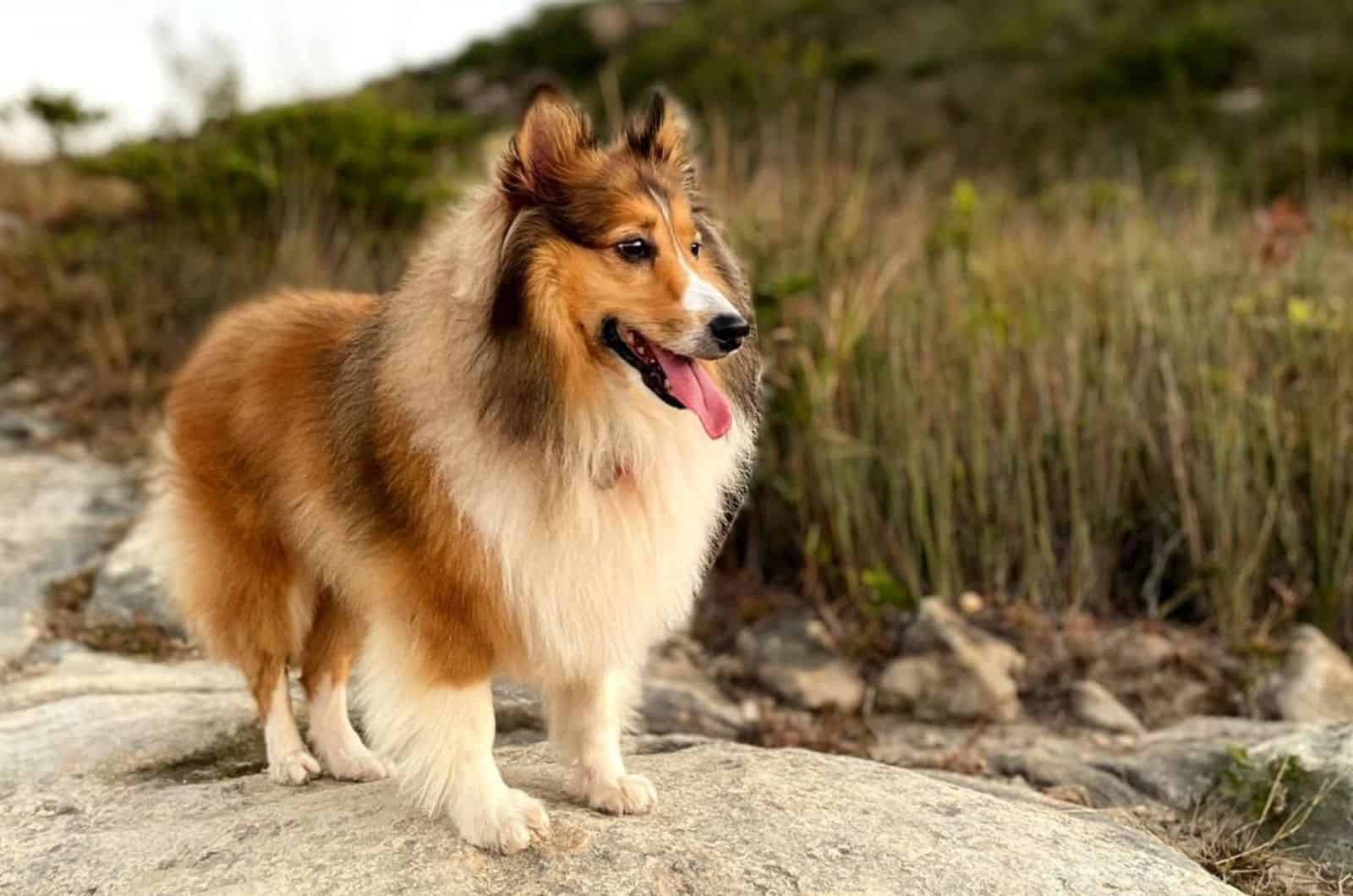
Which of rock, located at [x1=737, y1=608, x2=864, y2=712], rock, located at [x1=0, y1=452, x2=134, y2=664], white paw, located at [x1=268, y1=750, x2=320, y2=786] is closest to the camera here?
white paw, located at [x1=268, y1=750, x2=320, y2=786]

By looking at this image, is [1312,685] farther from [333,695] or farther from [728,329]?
[333,695]

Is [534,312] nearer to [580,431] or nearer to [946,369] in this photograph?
[580,431]

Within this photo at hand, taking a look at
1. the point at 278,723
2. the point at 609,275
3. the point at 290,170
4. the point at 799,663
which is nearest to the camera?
the point at 609,275

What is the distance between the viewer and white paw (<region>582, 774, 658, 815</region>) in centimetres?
363

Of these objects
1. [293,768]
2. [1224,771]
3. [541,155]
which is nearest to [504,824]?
[293,768]

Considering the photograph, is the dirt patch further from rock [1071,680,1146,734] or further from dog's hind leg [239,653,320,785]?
rock [1071,680,1146,734]

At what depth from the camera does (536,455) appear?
3.30 meters

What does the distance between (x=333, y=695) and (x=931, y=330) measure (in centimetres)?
374

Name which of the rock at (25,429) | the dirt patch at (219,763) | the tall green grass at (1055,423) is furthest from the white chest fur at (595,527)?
the rock at (25,429)

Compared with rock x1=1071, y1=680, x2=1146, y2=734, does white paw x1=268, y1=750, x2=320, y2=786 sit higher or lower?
higher

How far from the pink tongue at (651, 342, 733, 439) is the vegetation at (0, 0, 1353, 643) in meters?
2.90

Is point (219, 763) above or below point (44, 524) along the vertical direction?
below

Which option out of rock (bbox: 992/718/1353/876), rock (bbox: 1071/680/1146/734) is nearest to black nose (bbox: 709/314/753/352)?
rock (bbox: 992/718/1353/876)

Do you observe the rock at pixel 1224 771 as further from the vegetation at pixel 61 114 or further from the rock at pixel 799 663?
the vegetation at pixel 61 114
